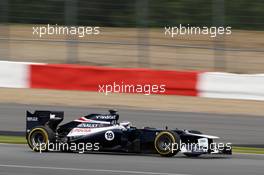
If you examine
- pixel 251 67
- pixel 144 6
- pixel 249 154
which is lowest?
pixel 249 154

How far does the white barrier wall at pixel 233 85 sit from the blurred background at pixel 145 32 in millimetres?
1419

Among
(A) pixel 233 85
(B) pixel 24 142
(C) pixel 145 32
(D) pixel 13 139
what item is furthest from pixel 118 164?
(C) pixel 145 32

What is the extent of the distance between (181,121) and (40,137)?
4735 mm

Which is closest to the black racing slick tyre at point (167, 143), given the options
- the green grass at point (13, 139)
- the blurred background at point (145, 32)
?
the green grass at point (13, 139)

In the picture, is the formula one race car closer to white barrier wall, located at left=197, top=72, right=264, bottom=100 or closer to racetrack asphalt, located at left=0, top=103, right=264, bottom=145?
racetrack asphalt, located at left=0, top=103, right=264, bottom=145

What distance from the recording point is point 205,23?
18.2 meters

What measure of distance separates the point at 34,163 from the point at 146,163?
1.37 metres

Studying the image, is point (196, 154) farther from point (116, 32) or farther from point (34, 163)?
point (116, 32)

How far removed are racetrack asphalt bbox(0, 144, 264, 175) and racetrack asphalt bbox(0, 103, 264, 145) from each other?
8.23 feet

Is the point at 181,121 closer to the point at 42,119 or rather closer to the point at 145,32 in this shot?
the point at 145,32

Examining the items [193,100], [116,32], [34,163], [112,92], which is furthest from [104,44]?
[34,163]

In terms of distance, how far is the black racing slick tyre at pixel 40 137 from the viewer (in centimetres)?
1004

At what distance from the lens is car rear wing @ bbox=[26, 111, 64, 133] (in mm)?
10164

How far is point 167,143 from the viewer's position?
9797mm
